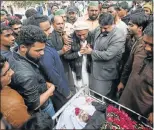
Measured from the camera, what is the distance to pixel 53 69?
2.40 metres

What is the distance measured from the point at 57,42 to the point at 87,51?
0.51 meters

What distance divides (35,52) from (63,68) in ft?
2.13

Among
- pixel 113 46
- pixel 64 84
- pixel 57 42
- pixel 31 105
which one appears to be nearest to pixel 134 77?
→ pixel 113 46

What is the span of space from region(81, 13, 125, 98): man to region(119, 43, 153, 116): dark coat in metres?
0.46

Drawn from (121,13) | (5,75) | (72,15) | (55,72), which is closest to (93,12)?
(72,15)

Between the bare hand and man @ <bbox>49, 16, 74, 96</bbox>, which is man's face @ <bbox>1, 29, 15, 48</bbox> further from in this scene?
the bare hand

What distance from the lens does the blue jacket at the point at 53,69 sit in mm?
2336

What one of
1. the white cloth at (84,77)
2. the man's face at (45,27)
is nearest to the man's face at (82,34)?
the white cloth at (84,77)

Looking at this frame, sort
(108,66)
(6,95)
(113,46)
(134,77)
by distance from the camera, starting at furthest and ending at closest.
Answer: (108,66), (113,46), (134,77), (6,95)

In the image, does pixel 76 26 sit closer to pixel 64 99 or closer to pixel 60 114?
pixel 64 99

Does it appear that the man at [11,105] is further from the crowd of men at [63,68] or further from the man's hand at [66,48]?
the man's hand at [66,48]

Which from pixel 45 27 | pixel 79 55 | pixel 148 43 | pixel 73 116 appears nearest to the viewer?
pixel 73 116

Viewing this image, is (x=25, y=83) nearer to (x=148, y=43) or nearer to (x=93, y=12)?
(x=148, y=43)

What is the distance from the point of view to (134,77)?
2.21 m
